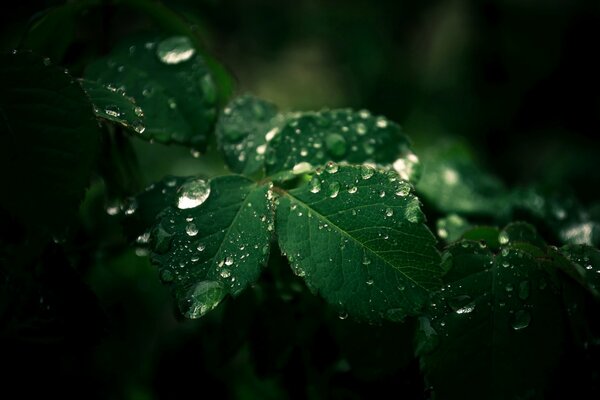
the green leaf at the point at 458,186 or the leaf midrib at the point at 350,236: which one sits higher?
the leaf midrib at the point at 350,236

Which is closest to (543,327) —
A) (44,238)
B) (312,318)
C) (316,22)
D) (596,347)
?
(596,347)

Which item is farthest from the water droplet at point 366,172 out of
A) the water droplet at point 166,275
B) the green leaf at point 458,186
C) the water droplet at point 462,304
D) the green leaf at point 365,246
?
the green leaf at point 458,186

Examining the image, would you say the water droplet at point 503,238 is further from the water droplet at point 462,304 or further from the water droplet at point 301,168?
the water droplet at point 301,168

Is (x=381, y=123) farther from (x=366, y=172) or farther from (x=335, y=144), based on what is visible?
(x=366, y=172)

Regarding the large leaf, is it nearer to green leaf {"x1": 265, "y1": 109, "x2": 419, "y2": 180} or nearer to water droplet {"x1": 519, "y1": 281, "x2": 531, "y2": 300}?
water droplet {"x1": 519, "y1": 281, "x2": 531, "y2": 300}

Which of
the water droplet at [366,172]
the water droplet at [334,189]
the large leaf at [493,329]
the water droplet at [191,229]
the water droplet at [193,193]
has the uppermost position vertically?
the water droplet at [366,172]

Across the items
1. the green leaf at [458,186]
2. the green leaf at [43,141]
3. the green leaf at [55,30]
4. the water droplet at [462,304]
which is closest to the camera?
the green leaf at [43,141]
